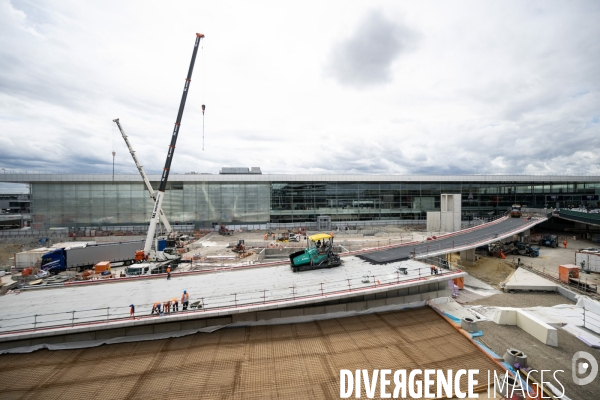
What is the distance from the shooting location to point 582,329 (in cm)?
1198

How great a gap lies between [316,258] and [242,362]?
28.7 feet

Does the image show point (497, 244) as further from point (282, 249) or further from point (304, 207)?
point (304, 207)

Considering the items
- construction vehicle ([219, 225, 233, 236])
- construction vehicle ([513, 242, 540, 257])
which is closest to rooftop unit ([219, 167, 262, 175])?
construction vehicle ([219, 225, 233, 236])

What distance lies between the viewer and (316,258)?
17312 millimetres

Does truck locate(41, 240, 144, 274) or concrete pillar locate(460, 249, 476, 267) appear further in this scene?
concrete pillar locate(460, 249, 476, 267)

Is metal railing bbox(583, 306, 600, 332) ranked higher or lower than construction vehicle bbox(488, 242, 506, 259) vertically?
lower

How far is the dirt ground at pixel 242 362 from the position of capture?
8203 millimetres

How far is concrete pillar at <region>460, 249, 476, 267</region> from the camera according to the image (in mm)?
24625

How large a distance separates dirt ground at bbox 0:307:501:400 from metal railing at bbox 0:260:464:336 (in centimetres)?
111

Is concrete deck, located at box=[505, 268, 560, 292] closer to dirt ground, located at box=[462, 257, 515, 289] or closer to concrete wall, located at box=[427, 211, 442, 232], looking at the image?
dirt ground, located at box=[462, 257, 515, 289]

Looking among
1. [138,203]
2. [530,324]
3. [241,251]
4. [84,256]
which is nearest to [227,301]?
[530,324]

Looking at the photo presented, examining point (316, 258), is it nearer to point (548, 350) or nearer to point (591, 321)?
point (548, 350)

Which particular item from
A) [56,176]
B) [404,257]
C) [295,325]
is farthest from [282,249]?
[56,176]

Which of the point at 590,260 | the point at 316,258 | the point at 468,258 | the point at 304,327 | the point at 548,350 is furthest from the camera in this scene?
the point at 468,258
